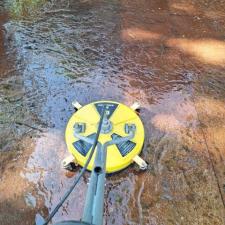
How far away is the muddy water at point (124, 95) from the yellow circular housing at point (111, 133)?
8 cm

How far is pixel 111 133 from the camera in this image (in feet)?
4.88

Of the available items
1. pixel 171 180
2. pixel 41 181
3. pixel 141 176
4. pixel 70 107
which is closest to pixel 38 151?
pixel 41 181

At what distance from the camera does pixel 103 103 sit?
165 cm

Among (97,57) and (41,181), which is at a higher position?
(97,57)

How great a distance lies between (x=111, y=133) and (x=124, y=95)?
396mm

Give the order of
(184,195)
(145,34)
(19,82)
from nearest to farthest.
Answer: (184,195) → (19,82) → (145,34)

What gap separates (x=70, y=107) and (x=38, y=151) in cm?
32

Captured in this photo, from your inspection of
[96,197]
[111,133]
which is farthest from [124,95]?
[96,197]

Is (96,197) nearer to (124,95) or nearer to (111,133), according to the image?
(111,133)

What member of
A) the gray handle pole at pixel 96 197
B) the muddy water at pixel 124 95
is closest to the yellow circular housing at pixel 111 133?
the muddy water at pixel 124 95

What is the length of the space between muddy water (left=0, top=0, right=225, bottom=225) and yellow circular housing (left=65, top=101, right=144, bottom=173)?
0.08 metres

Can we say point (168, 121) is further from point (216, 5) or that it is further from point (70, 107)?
point (216, 5)

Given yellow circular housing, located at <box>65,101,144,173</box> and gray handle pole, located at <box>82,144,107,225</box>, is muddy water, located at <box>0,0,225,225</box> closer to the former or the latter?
yellow circular housing, located at <box>65,101,144,173</box>

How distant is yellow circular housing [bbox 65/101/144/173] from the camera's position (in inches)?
56.2
